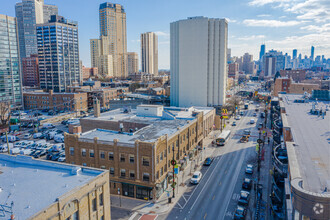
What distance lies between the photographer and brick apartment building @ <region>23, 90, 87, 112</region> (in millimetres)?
117562

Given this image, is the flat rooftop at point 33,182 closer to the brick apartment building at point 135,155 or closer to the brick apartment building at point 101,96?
the brick apartment building at point 135,155

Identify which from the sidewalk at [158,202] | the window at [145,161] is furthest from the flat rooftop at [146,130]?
the sidewalk at [158,202]

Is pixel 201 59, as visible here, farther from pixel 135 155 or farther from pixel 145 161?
pixel 145 161

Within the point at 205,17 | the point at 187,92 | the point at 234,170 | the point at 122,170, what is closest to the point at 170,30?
the point at 205,17

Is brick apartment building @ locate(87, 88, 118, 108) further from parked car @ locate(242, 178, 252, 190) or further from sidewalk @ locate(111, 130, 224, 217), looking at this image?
parked car @ locate(242, 178, 252, 190)

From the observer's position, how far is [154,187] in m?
39.5

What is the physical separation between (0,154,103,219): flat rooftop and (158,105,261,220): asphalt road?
1509 cm

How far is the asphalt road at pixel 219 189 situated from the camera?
3656cm

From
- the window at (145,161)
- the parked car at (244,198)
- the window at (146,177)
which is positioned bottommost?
the parked car at (244,198)

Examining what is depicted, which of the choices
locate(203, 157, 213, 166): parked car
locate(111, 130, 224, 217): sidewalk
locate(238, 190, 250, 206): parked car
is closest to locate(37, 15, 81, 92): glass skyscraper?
locate(203, 157, 213, 166): parked car

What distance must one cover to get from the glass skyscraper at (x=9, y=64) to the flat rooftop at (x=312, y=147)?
122776mm

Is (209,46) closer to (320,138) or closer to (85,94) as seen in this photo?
(85,94)

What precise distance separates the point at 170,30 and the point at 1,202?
325ft

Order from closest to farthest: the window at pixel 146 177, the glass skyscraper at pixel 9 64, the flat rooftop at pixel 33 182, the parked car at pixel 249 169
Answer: the flat rooftop at pixel 33 182 < the window at pixel 146 177 < the parked car at pixel 249 169 < the glass skyscraper at pixel 9 64
